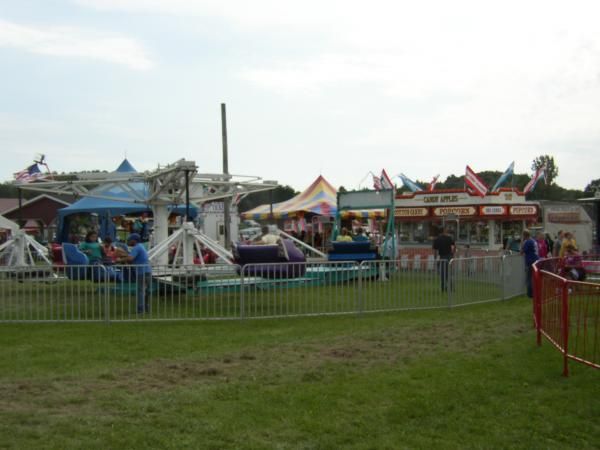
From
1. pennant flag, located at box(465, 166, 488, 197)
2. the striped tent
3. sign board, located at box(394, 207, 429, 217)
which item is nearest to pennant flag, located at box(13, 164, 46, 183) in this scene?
the striped tent

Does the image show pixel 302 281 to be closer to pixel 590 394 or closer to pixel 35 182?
pixel 590 394

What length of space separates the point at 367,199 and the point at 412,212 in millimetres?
5210

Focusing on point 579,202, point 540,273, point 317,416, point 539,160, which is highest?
point 539,160

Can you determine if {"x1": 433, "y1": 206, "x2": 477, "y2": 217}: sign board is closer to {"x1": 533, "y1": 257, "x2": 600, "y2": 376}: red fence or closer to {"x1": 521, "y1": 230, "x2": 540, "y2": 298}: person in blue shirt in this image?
{"x1": 521, "y1": 230, "x2": 540, "y2": 298}: person in blue shirt

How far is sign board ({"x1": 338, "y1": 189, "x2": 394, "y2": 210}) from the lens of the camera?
21.0 m

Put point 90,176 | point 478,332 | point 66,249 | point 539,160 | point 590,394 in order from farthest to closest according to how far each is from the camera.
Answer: point 539,160 < point 90,176 < point 66,249 < point 478,332 < point 590,394

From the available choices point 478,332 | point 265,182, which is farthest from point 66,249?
point 478,332

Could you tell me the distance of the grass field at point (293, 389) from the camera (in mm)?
5207

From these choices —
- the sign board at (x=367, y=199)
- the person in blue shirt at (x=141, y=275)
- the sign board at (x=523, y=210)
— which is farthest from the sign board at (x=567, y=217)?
the person in blue shirt at (x=141, y=275)

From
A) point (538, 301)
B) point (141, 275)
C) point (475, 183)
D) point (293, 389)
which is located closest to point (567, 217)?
point (475, 183)

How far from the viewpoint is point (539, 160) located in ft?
315

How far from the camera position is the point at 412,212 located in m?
26.0

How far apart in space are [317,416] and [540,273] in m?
4.65

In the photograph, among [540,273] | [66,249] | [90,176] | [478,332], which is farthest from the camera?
[90,176]
